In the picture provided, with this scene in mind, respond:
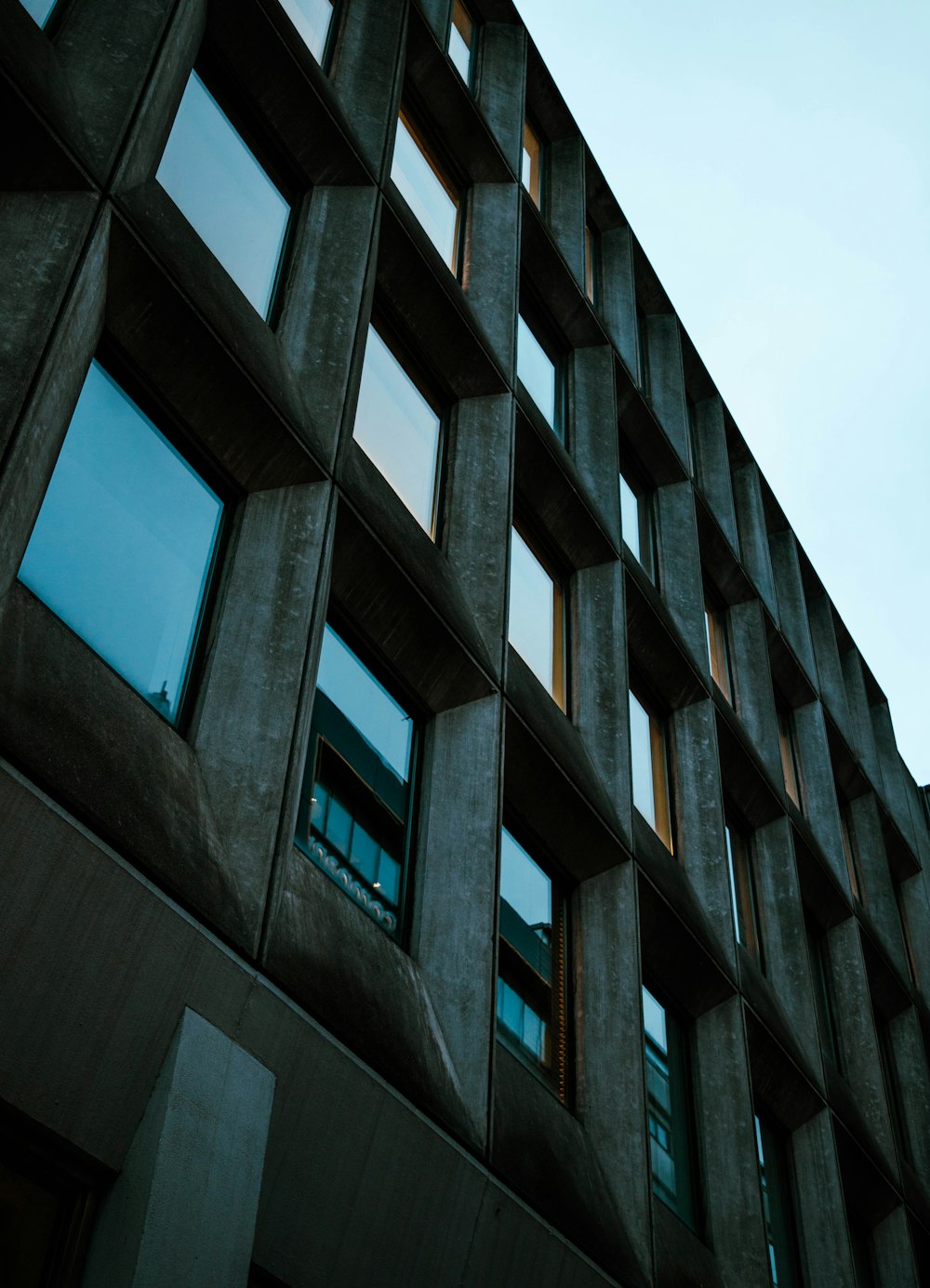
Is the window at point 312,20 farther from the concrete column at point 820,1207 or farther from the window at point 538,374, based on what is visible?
the concrete column at point 820,1207

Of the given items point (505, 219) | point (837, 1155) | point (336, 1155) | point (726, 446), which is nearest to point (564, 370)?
point (505, 219)

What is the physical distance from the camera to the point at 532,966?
12820mm

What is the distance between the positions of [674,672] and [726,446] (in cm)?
858

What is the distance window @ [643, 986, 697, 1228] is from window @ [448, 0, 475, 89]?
13.5 meters

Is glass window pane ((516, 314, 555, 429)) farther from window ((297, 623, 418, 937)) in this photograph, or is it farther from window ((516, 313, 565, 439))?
window ((297, 623, 418, 937))

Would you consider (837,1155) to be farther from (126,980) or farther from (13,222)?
(13,222)

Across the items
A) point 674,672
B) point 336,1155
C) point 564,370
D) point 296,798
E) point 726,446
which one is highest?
point 726,446

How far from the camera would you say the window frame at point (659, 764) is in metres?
17.1

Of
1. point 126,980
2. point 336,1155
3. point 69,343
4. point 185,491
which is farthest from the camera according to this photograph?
point 185,491

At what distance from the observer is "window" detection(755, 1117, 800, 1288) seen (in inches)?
611

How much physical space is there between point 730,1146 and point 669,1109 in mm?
777

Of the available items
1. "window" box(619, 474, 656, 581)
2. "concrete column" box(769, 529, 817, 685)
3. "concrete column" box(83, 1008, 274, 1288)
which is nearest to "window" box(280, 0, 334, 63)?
"window" box(619, 474, 656, 581)

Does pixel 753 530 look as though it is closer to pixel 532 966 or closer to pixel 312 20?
pixel 312 20

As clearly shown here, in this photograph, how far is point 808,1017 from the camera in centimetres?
1808
